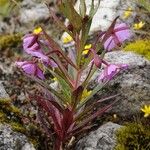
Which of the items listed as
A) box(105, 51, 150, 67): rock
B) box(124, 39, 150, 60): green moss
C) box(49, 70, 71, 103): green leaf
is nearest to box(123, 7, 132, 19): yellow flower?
box(124, 39, 150, 60): green moss

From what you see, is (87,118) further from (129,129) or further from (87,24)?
(87,24)

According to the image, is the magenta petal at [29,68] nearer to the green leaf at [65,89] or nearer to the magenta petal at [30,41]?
the magenta petal at [30,41]

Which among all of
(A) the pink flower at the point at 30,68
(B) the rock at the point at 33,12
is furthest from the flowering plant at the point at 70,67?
(B) the rock at the point at 33,12

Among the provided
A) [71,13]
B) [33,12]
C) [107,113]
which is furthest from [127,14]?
[71,13]

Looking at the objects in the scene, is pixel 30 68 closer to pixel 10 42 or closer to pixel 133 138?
pixel 133 138

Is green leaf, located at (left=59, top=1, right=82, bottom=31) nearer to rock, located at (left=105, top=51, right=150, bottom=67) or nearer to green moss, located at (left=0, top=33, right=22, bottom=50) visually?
rock, located at (left=105, top=51, right=150, bottom=67)
